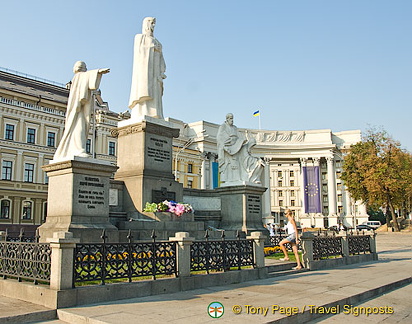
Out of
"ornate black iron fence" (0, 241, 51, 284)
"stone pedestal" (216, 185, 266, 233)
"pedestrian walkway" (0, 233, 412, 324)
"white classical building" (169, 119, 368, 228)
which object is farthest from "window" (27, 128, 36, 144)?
"pedestrian walkway" (0, 233, 412, 324)

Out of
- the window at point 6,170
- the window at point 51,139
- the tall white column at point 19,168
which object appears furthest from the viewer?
the window at point 51,139

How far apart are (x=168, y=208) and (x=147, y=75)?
4.88m

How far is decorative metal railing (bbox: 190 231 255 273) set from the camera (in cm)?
911

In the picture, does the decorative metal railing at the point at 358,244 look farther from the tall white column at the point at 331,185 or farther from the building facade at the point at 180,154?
the tall white column at the point at 331,185

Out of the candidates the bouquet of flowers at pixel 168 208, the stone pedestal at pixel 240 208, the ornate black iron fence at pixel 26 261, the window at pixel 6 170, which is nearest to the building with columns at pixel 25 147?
the window at pixel 6 170

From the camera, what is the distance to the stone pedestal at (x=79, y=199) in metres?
10.8

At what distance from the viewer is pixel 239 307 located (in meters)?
6.88

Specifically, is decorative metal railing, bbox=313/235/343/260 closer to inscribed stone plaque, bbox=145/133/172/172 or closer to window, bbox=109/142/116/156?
inscribed stone plaque, bbox=145/133/172/172

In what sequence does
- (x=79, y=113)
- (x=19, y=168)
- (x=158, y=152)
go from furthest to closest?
(x=19, y=168) → (x=158, y=152) → (x=79, y=113)

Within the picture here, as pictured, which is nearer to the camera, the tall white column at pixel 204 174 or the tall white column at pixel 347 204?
the tall white column at pixel 204 174

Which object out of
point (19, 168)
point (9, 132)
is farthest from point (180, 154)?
point (9, 132)

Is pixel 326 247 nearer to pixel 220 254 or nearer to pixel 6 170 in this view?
pixel 220 254

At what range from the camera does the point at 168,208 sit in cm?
1352

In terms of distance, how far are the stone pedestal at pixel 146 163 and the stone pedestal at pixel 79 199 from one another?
2.15m
